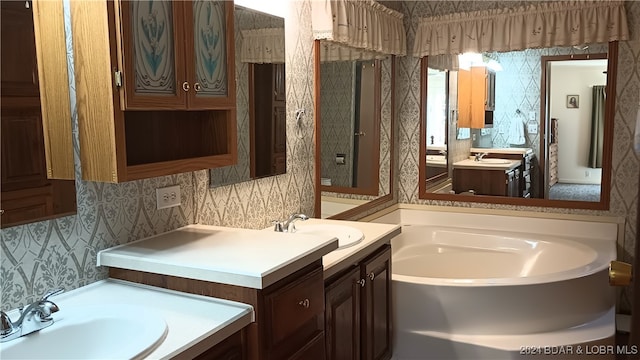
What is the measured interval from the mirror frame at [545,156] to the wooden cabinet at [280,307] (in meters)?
2.57

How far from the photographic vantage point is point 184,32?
72.3 inches

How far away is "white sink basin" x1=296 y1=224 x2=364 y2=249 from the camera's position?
103 inches

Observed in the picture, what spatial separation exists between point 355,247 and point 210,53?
3.48 ft

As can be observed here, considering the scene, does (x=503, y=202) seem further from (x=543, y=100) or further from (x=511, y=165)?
(x=543, y=100)

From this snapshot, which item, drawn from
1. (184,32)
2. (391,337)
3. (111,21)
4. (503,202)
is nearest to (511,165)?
(503,202)

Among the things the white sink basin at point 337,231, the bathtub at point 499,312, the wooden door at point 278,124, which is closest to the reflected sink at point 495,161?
the bathtub at point 499,312

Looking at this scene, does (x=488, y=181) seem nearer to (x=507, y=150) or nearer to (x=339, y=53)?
(x=507, y=150)

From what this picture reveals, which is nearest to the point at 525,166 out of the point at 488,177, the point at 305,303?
the point at 488,177

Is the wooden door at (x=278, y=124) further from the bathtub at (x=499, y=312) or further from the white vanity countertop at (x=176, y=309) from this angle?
the white vanity countertop at (x=176, y=309)

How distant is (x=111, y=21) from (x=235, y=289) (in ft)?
2.85

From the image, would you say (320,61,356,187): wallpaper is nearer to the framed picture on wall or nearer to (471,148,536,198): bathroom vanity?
(471,148,536,198): bathroom vanity

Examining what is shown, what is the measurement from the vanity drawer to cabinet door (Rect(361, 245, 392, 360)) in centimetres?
57

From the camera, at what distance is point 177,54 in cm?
182

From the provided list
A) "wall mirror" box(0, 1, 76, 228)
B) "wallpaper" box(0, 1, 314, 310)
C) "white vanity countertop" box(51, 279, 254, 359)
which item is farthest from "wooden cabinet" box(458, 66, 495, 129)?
"wall mirror" box(0, 1, 76, 228)
